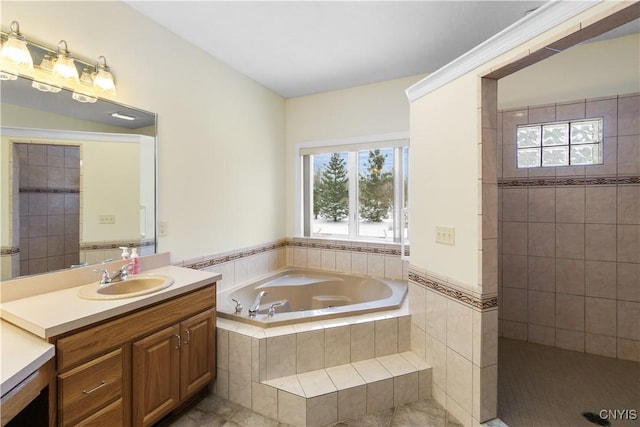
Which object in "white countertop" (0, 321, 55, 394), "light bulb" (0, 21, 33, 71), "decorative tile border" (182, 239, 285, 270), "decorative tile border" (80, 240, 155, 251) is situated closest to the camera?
"white countertop" (0, 321, 55, 394)

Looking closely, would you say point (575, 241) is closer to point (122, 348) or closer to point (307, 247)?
point (307, 247)

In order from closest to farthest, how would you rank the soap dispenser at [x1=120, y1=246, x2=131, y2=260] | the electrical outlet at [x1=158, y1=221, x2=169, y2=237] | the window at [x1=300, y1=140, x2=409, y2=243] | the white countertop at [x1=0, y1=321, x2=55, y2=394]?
the white countertop at [x1=0, y1=321, x2=55, y2=394] → the soap dispenser at [x1=120, y1=246, x2=131, y2=260] → the electrical outlet at [x1=158, y1=221, x2=169, y2=237] → the window at [x1=300, y1=140, x2=409, y2=243]

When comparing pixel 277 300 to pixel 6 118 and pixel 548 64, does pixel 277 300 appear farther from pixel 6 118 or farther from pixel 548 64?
pixel 548 64

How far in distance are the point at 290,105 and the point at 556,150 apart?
9.12 feet

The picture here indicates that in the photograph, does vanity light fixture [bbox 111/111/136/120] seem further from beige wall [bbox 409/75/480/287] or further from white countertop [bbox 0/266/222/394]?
beige wall [bbox 409/75/480/287]

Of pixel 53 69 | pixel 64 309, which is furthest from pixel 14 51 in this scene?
pixel 64 309

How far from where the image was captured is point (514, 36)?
146 cm

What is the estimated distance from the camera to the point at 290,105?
11.8 ft

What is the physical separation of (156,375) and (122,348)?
11.0 inches

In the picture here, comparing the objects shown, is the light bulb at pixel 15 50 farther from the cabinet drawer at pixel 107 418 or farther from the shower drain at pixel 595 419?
the shower drain at pixel 595 419

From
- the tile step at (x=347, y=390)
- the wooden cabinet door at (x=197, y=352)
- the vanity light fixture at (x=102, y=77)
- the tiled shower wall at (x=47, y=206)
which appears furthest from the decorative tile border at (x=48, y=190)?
the tile step at (x=347, y=390)

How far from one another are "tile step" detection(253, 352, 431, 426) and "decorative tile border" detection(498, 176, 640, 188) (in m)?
1.85

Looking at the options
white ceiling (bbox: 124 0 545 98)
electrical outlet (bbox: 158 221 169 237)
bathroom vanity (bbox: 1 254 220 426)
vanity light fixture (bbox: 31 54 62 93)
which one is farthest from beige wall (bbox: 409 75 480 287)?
vanity light fixture (bbox: 31 54 62 93)

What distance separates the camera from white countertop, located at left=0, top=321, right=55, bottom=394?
0.95 m
